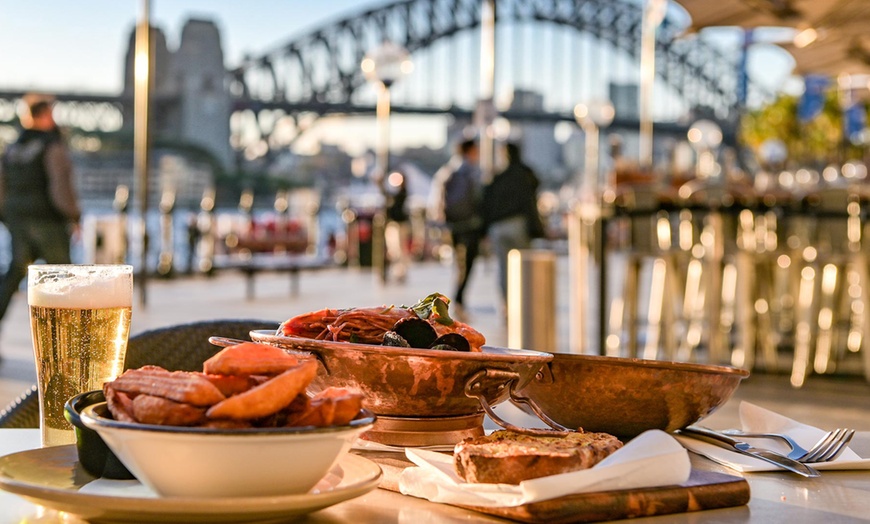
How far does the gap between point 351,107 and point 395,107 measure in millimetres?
2378

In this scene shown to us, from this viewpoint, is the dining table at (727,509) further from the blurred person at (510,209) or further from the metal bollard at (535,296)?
the blurred person at (510,209)

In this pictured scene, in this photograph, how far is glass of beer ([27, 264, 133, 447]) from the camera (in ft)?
2.98

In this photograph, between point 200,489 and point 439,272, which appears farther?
point 439,272

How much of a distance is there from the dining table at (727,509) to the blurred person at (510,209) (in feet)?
26.8

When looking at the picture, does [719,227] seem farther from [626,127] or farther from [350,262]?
[626,127]

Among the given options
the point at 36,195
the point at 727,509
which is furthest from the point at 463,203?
the point at 727,509

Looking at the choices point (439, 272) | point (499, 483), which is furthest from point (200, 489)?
point (439, 272)

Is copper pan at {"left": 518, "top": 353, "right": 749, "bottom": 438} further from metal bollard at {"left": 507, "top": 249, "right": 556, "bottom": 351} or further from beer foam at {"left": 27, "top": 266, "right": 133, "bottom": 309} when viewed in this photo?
metal bollard at {"left": 507, "top": 249, "right": 556, "bottom": 351}

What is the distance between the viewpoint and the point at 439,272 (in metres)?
18.7

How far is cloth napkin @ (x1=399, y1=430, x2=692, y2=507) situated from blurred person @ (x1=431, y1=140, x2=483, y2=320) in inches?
355

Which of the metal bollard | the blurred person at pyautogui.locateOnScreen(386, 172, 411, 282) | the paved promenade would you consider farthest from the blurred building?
the metal bollard

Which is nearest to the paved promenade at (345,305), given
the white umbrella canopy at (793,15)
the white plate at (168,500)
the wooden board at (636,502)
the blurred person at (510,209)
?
the blurred person at (510,209)

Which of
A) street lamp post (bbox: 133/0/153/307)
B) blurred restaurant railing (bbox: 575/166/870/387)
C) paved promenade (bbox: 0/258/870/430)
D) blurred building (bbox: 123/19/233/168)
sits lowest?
paved promenade (bbox: 0/258/870/430)

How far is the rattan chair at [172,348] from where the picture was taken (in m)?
1.47
